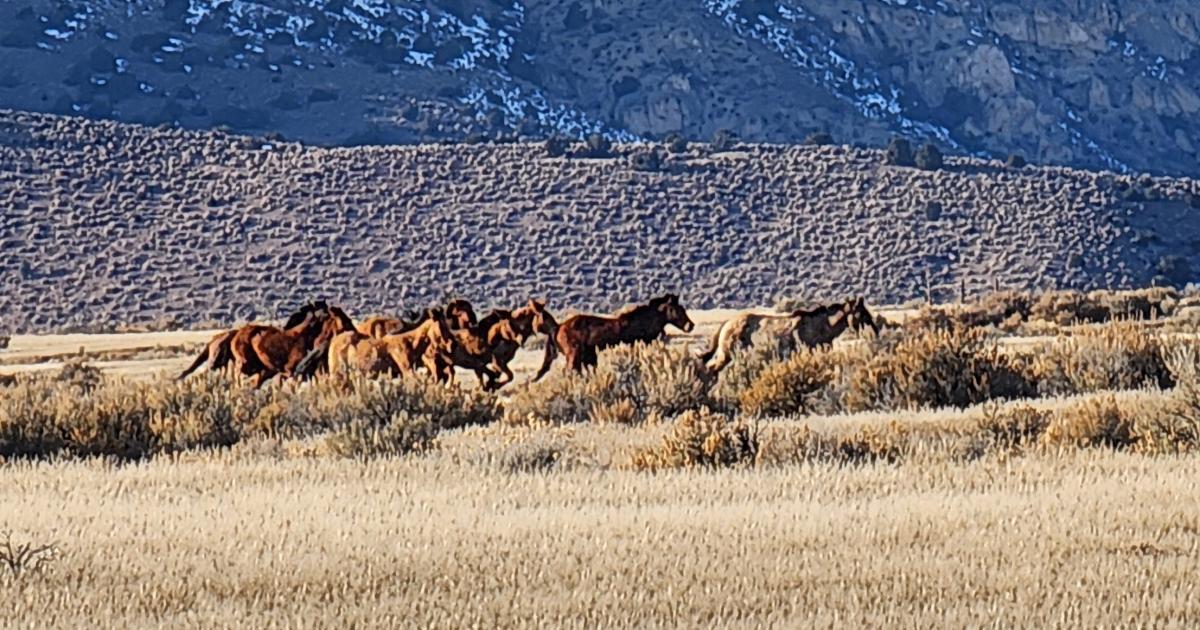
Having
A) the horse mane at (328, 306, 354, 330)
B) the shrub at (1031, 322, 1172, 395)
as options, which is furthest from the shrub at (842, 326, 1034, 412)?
the horse mane at (328, 306, 354, 330)

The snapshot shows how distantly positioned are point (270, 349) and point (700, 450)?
29.9 ft

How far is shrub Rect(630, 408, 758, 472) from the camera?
12.7 metres

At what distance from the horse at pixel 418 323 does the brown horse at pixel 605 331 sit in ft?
3.13

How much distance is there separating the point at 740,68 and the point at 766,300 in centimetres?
5843

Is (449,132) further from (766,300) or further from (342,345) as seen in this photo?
(342,345)

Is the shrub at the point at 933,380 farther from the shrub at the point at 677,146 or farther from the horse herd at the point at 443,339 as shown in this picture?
the shrub at the point at 677,146

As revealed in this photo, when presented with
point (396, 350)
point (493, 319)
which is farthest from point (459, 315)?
point (396, 350)

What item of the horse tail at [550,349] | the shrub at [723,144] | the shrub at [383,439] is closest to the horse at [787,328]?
the horse tail at [550,349]

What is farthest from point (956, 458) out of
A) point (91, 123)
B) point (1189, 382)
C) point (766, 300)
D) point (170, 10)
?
point (170, 10)

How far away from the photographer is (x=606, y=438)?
1453cm

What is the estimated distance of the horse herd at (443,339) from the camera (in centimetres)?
1986

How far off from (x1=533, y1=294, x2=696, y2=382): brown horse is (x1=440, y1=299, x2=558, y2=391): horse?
257mm

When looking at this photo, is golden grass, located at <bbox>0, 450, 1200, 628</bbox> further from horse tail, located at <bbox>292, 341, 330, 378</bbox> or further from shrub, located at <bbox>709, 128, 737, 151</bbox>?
shrub, located at <bbox>709, 128, 737, 151</bbox>

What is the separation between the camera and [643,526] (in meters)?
9.77
